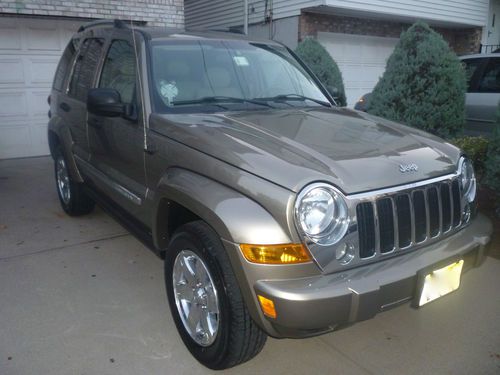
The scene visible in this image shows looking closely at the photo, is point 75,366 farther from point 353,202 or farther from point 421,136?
point 421,136

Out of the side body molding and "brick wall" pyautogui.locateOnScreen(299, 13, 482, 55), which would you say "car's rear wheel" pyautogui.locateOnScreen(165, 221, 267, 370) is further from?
"brick wall" pyautogui.locateOnScreen(299, 13, 482, 55)

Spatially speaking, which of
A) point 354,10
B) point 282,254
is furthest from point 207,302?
point 354,10

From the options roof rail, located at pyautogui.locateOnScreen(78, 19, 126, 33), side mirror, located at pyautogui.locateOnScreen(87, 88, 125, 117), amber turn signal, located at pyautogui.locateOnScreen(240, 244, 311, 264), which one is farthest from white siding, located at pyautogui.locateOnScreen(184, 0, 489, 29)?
amber turn signal, located at pyautogui.locateOnScreen(240, 244, 311, 264)

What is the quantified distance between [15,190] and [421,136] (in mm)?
5433

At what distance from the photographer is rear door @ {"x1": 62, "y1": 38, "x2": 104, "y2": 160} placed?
421 cm

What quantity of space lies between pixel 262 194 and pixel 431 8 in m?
11.2

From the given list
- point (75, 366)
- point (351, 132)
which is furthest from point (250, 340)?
point (351, 132)

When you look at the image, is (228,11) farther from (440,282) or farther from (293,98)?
(440,282)

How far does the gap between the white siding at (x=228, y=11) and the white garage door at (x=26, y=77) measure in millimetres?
3514

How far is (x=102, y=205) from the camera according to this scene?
415cm

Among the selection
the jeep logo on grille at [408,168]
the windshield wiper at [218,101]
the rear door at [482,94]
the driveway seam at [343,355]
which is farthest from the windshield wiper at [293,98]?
the rear door at [482,94]

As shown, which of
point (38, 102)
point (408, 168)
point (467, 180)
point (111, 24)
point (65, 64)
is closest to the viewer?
point (408, 168)

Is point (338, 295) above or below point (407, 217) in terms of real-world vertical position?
below

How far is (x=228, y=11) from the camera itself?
39.0 ft
